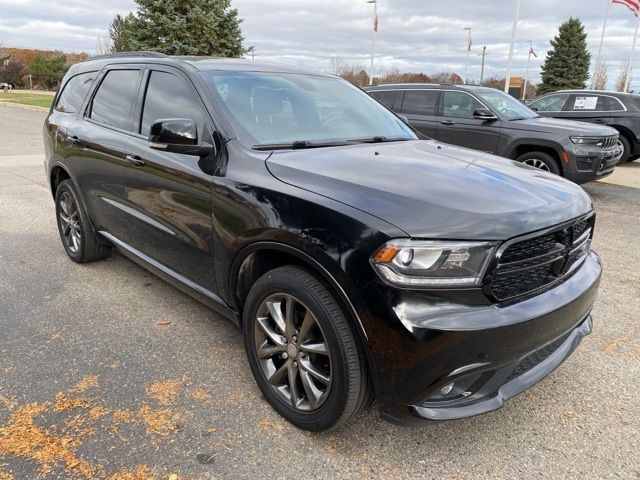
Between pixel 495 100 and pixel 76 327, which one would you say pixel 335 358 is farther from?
pixel 495 100

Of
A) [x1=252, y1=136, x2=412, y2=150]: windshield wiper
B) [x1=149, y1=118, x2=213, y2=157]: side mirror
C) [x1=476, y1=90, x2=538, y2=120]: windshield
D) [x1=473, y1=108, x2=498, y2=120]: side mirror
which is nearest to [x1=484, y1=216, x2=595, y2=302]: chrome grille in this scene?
[x1=252, y1=136, x2=412, y2=150]: windshield wiper

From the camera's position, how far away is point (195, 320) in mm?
3738

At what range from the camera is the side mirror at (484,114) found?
27.4ft

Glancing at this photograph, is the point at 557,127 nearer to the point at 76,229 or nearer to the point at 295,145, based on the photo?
the point at 295,145

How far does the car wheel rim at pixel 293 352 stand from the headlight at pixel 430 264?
1.56 ft

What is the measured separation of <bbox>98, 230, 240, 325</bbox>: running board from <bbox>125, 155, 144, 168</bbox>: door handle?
0.66m

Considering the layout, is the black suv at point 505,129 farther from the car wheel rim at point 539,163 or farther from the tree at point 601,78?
the tree at point 601,78

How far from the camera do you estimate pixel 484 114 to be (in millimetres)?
8391

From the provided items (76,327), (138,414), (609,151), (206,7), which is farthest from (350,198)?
(206,7)

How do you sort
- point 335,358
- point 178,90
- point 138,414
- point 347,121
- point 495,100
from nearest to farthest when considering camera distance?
point 335,358 < point 138,414 < point 178,90 < point 347,121 < point 495,100

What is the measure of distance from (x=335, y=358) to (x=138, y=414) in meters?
1.18

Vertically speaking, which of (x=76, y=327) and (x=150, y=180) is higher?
(x=150, y=180)

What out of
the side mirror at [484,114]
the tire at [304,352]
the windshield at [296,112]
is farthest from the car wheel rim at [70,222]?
the side mirror at [484,114]

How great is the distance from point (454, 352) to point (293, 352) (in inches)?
33.2
